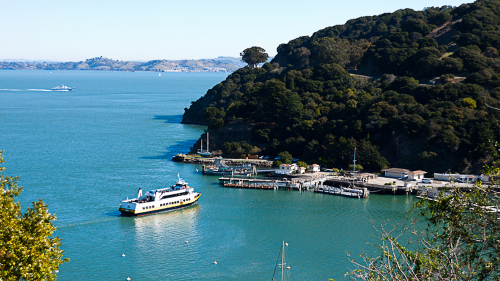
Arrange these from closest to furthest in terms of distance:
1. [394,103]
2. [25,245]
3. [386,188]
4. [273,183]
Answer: [25,245] < [386,188] < [273,183] < [394,103]

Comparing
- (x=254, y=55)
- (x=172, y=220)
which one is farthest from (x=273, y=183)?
(x=254, y=55)

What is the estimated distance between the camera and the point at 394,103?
71250mm

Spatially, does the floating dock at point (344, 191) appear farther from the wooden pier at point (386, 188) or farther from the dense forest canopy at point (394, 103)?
the dense forest canopy at point (394, 103)

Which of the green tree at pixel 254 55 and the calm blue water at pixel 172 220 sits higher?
the green tree at pixel 254 55

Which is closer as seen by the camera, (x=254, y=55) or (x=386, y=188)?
(x=386, y=188)

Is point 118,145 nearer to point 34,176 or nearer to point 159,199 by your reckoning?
point 34,176

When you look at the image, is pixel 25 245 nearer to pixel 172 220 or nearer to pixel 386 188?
pixel 172 220

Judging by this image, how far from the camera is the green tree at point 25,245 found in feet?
50.4

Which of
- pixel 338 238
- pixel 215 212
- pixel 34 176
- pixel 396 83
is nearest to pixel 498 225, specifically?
pixel 338 238

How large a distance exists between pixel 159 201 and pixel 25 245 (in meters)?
31.2

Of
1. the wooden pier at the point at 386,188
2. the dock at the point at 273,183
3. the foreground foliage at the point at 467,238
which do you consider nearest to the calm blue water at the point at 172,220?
A: the wooden pier at the point at 386,188

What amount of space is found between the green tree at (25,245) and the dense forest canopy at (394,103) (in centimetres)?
4133

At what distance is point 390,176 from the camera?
198 ft

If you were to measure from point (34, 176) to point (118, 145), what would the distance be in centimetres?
2458
